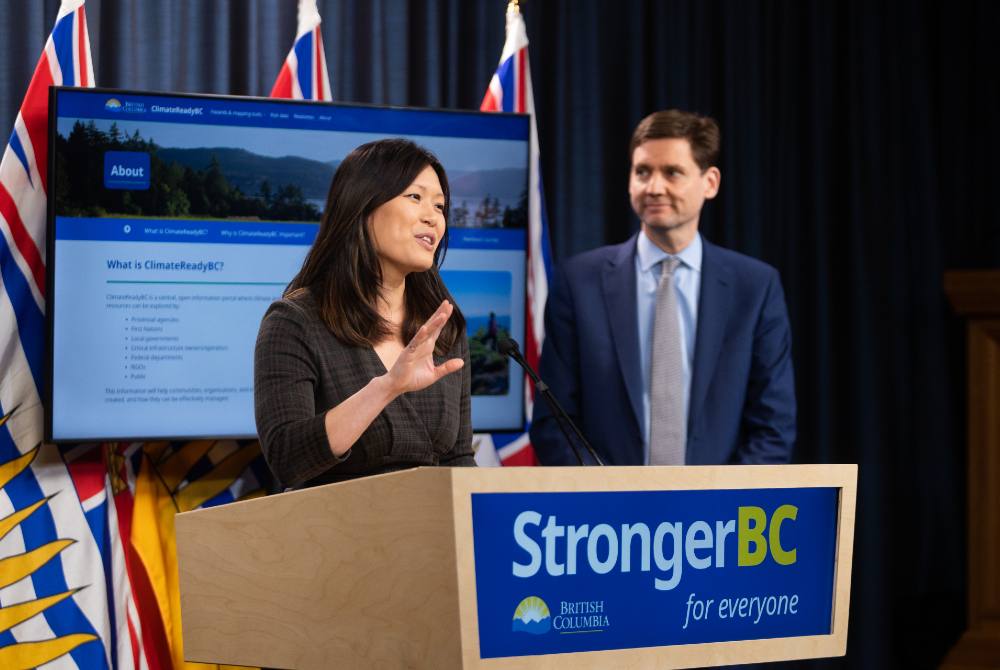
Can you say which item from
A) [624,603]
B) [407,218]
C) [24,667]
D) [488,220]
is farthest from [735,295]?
[24,667]

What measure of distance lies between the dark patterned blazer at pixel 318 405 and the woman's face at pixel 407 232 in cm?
15

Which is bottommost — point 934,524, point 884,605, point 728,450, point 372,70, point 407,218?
point 884,605

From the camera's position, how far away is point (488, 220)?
3.44 metres

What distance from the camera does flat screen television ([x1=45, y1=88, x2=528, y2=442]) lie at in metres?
3.02

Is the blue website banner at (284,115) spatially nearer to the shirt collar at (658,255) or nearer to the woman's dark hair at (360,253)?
the shirt collar at (658,255)

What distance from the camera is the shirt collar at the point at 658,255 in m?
3.11

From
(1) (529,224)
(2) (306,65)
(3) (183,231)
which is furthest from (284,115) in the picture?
(1) (529,224)

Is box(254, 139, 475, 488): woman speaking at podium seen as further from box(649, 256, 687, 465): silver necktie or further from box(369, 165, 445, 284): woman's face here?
box(649, 256, 687, 465): silver necktie

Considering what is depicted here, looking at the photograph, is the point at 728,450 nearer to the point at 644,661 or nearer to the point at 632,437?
the point at 632,437

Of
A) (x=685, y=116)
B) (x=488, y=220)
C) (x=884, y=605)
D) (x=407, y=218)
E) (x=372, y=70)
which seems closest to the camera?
(x=407, y=218)

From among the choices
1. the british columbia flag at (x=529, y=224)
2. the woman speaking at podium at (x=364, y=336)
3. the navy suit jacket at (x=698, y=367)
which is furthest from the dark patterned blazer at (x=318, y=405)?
the british columbia flag at (x=529, y=224)

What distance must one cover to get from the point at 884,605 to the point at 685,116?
2.32 meters

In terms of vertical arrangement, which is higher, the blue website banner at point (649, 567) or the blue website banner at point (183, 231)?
the blue website banner at point (183, 231)

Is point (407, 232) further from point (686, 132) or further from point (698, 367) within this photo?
point (686, 132)
